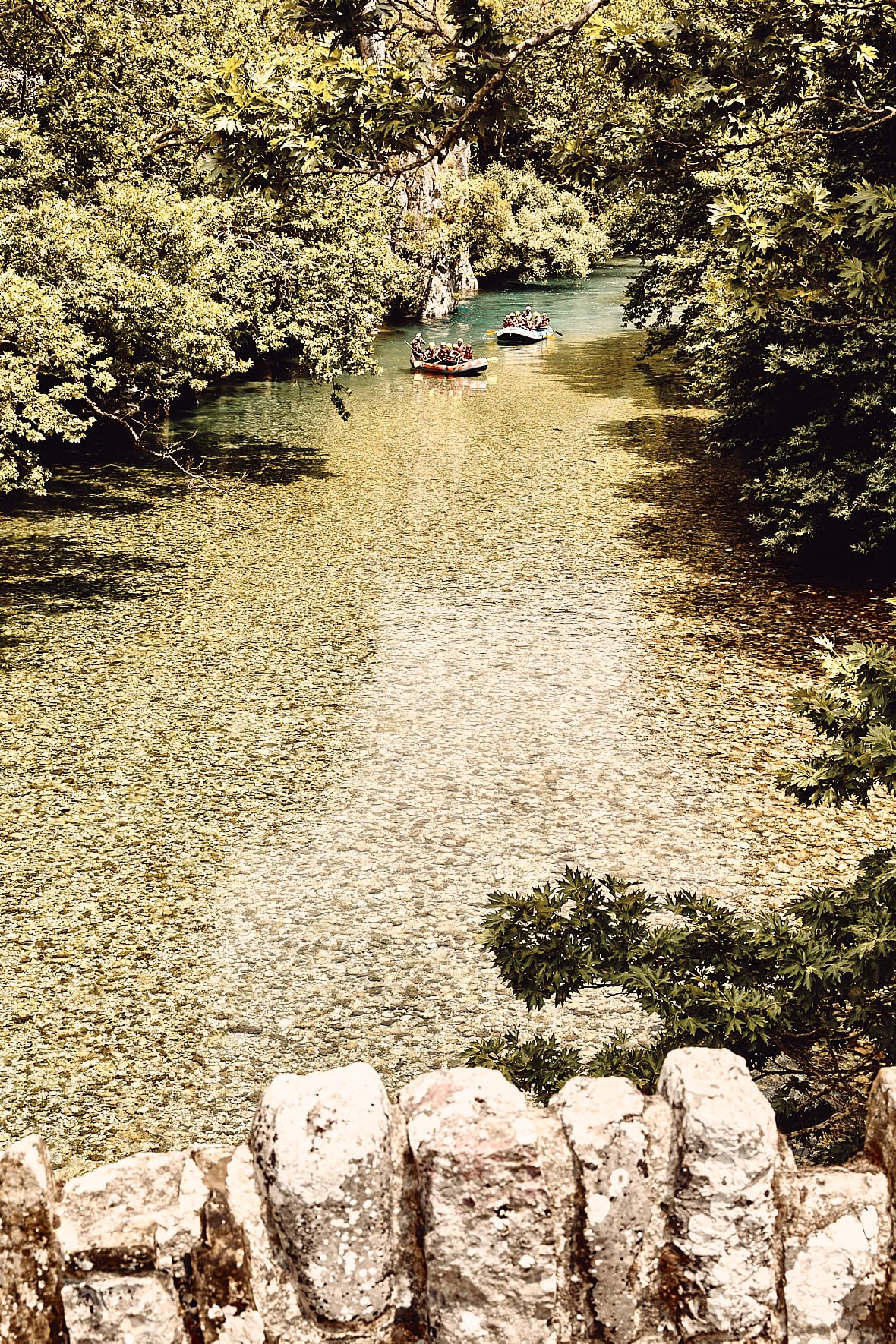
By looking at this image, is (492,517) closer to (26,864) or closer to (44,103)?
(44,103)

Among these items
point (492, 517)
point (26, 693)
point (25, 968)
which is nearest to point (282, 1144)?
point (25, 968)

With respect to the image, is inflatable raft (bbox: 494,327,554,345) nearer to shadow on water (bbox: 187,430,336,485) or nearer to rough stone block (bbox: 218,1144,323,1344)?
shadow on water (bbox: 187,430,336,485)

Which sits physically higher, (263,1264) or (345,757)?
(263,1264)

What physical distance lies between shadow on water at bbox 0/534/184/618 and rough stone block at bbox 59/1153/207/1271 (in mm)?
13706

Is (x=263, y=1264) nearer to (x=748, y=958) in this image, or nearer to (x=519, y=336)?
(x=748, y=958)

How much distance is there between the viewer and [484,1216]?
2.25m

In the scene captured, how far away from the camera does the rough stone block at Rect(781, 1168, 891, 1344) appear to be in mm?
2309

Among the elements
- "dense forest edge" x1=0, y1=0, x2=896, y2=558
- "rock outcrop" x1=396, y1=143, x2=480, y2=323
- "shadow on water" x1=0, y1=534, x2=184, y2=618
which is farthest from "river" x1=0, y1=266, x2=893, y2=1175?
"rock outcrop" x1=396, y1=143, x2=480, y2=323

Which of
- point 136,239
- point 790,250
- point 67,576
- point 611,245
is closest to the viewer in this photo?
point 790,250

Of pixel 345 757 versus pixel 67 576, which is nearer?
pixel 345 757

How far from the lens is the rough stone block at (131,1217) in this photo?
7.29ft

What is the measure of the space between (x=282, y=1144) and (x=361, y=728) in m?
10.0

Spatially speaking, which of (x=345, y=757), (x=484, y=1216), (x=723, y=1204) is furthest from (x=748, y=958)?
(x=345, y=757)

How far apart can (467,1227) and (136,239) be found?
18.5 meters
